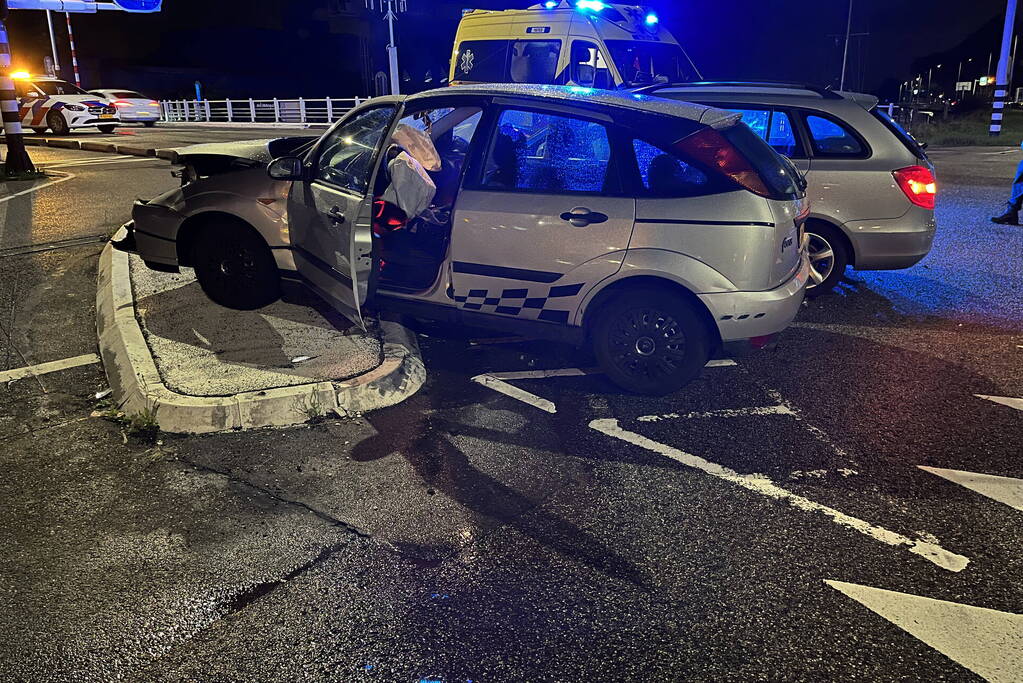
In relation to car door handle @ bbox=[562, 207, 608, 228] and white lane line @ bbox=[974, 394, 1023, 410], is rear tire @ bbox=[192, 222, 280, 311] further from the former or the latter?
white lane line @ bbox=[974, 394, 1023, 410]

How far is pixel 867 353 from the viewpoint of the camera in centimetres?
571

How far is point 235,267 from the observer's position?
6000mm

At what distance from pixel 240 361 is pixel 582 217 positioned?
2245 mm

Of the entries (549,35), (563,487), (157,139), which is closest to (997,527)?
(563,487)

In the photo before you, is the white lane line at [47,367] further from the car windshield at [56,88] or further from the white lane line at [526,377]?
the car windshield at [56,88]

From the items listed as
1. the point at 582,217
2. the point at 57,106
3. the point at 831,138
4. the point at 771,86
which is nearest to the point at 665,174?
the point at 582,217

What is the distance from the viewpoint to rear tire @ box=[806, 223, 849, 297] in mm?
6789

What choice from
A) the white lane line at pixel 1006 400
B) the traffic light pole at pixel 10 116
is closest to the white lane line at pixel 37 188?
the traffic light pole at pixel 10 116

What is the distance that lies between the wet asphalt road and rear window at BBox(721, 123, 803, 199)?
3.97 feet

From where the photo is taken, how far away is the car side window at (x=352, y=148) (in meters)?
5.39

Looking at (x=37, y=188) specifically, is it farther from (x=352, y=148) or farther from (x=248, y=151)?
(x=352, y=148)

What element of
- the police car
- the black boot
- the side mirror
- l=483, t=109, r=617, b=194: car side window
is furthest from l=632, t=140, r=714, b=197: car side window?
the police car

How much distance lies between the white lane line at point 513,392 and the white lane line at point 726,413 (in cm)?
54

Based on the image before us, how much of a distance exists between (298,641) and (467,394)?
2.31m
